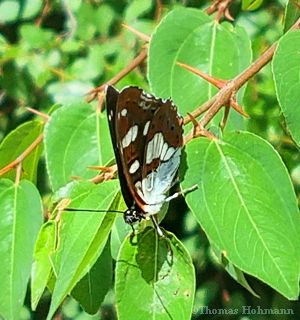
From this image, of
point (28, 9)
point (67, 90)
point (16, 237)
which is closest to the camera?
point (16, 237)

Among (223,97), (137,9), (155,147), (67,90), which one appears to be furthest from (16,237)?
(137,9)

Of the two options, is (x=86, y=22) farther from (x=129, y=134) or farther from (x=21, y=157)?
(x=129, y=134)

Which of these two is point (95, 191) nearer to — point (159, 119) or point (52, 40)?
point (159, 119)

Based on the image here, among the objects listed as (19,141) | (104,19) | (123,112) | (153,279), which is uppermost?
(123,112)

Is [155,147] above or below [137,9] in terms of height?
above

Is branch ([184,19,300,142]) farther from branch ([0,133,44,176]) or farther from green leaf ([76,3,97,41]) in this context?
green leaf ([76,3,97,41])

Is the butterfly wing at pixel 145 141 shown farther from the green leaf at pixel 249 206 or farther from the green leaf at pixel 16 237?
the green leaf at pixel 16 237

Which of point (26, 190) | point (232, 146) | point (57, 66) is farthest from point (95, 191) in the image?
point (57, 66)

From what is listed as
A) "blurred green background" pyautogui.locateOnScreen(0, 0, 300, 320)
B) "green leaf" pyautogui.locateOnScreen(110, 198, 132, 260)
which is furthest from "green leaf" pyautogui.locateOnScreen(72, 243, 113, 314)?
"blurred green background" pyautogui.locateOnScreen(0, 0, 300, 320)
